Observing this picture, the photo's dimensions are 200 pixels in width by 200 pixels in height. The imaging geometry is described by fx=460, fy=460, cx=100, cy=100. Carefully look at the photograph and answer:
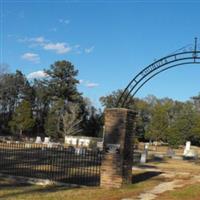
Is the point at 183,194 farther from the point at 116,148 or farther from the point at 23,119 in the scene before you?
the point at 23,119

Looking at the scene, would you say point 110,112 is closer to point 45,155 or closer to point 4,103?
point 45,155

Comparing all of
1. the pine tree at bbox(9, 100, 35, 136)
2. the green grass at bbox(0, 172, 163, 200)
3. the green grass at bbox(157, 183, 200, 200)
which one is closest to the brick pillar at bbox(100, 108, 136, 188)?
the green grass at bbox(0, 172, 163, 200)

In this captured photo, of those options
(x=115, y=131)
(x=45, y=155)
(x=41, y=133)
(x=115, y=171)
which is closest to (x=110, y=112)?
(x=115, y=131)

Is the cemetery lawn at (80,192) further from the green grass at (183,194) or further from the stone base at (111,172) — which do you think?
the stone base at (111,172)

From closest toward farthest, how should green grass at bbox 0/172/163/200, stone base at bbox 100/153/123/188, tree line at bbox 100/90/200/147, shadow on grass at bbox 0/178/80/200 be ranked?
1. green grass at bbox 0/172/163/200
2. shadow on grass at bbox 0/178/80/200
3. stone base at bbox 100/153/123/188
4. tree line at bbox 100/90/200/147

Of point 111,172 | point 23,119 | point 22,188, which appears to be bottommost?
point 22,188

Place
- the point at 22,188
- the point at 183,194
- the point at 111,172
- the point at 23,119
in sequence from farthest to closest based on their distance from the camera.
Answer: the point at 23,119, the point at 111,172, the point at 22,188, the point at 183,194

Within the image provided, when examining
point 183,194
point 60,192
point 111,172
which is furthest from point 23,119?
point 183,194

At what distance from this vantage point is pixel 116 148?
588 inches

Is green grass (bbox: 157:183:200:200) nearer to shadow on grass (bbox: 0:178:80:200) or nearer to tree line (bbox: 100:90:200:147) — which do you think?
shadow on grass (bbox: 0:178:80:200)

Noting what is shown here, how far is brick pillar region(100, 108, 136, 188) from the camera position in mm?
14773

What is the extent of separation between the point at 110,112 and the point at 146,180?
3.72 m

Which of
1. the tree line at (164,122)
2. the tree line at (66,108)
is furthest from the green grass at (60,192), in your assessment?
the tree line at (66,108)

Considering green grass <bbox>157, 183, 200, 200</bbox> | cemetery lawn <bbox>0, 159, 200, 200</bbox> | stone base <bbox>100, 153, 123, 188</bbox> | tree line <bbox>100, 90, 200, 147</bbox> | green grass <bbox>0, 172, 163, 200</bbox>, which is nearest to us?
green grass <bbox>0, 172, 163, 200</bbox>
